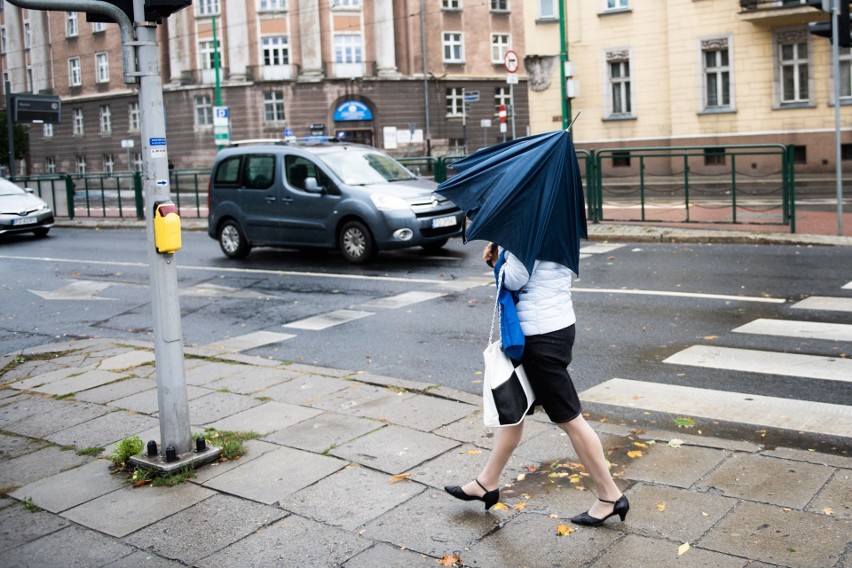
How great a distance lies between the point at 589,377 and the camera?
7.79 m

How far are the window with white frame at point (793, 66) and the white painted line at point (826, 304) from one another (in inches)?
844

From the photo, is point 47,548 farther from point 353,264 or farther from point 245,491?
point 353,264

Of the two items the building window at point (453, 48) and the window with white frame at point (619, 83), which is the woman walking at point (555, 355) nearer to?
the window with white frame at point (619, 83)

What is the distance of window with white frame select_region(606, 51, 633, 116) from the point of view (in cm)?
3412

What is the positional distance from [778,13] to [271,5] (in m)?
36.5

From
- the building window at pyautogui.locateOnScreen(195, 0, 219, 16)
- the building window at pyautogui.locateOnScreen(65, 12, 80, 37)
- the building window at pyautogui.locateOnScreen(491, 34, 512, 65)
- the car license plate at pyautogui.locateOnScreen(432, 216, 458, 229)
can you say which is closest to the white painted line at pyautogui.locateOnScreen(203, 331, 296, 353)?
the car license plate at pyautogui.locateOnScreen(432, 216, 458, 229)

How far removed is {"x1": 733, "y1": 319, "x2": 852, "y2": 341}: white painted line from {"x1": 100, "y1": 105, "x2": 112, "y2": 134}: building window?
6110 centimetres

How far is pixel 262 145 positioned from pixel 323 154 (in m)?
1.32

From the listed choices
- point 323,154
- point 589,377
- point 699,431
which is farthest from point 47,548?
point 323,154

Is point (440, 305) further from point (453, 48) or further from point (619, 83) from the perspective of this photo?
point (453, 48)

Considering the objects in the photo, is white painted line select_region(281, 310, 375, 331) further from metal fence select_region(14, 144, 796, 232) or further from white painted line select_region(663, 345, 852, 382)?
metal fence select_region(14, 144, 796, 232)

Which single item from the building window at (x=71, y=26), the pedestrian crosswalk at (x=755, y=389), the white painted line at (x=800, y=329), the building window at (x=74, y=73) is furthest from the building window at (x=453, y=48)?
the pedestrian crosswalk at (x=755, y=389)

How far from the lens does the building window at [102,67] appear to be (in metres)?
64.9

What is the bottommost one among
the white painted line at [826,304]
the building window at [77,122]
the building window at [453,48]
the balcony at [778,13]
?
the white painted line at [826,304]
